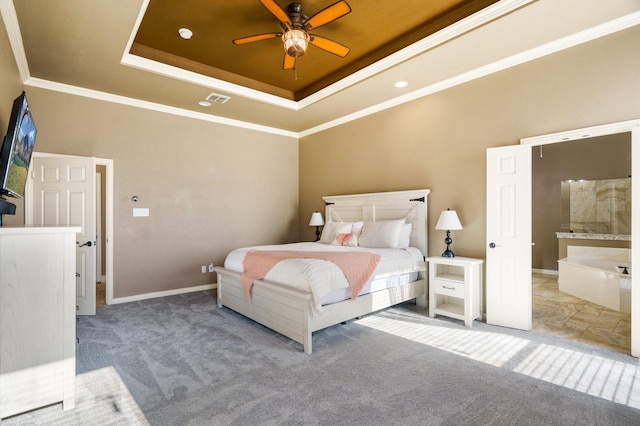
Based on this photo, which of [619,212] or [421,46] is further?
[619,212]

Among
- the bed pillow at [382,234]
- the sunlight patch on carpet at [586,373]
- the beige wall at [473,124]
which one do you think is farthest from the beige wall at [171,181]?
the sunlight patch on carpet at [586,373]

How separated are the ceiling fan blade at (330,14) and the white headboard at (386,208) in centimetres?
249

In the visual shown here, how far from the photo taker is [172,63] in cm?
392

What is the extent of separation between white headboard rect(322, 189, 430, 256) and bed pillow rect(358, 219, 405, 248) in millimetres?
240

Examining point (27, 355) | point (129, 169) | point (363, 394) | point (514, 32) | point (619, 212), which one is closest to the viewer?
point (27, 355)

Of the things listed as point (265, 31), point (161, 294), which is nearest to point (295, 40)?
point (265, 31)

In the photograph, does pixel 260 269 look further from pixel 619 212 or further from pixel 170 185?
pixel 619 212

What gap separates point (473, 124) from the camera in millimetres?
3957

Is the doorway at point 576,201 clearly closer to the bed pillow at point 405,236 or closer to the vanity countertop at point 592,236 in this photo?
the vanity countertop at point 592,236

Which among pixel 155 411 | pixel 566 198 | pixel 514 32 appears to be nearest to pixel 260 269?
pixel 155 411

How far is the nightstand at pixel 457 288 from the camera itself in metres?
3.56

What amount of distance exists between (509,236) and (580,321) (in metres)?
1.35

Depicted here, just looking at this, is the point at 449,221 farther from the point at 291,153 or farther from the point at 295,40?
the point at 291,153

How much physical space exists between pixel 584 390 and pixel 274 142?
5548 mm
